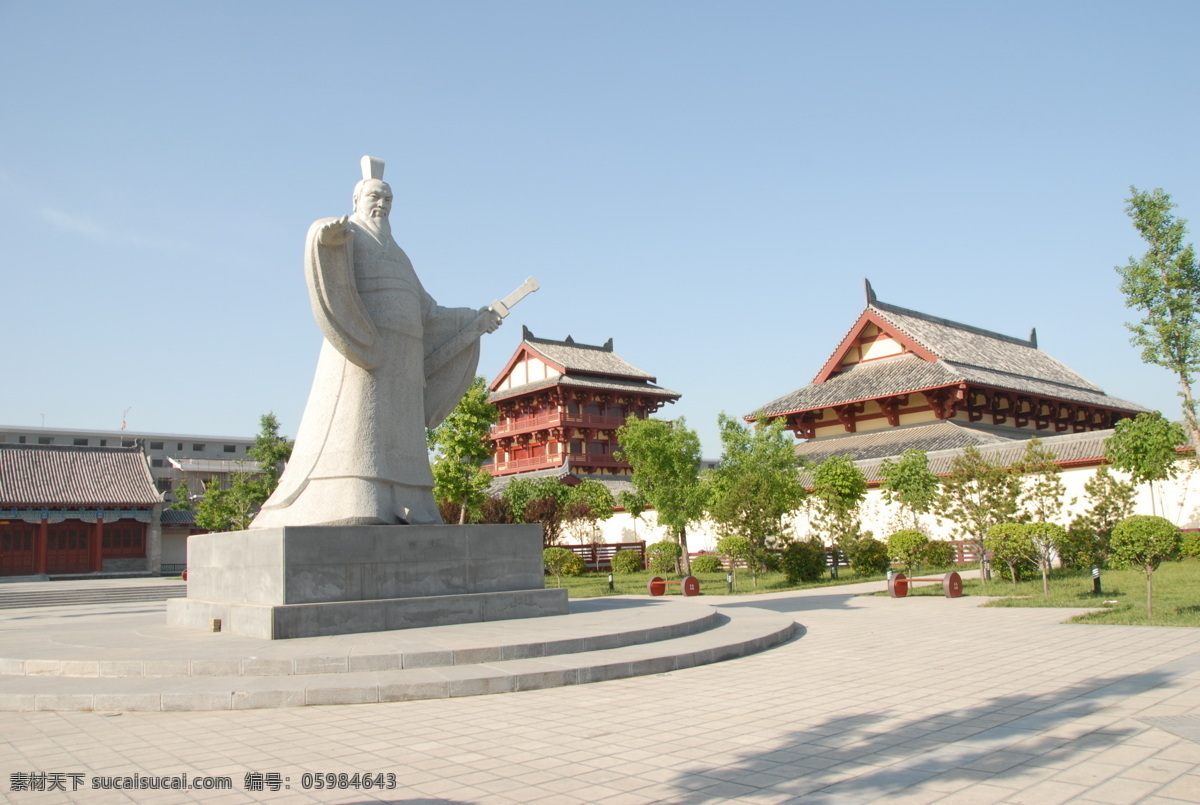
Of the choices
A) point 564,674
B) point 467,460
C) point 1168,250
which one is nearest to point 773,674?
point 564,674

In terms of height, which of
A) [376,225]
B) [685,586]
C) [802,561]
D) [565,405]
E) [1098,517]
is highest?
[565,405]

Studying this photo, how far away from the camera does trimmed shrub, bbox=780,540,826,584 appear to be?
19828 mm

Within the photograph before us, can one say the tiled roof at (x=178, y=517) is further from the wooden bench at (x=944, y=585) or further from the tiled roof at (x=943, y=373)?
the wooden bench at (x=944, y=585)

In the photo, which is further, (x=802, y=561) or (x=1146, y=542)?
(x=802, y=561)

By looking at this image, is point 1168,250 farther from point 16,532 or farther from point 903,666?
point 16,532

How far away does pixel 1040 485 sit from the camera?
790 inches

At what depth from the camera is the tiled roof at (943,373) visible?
29734 mm

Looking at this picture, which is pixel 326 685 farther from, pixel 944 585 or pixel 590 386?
pixel 590 386

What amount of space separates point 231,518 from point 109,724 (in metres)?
33.8

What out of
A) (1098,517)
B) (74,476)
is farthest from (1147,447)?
(74,476)

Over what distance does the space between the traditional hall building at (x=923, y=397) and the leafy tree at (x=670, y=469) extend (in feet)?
12.8

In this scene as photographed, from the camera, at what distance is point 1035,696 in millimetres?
6047

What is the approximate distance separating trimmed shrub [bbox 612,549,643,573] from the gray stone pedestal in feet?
59.0

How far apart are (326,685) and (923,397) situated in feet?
89.5
